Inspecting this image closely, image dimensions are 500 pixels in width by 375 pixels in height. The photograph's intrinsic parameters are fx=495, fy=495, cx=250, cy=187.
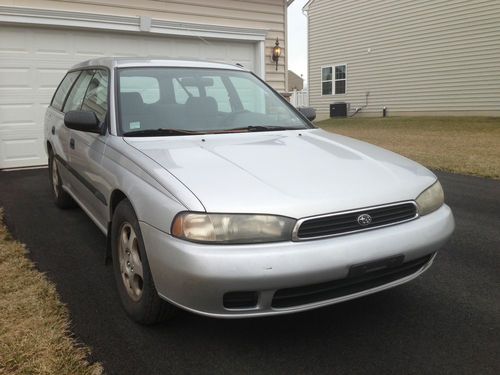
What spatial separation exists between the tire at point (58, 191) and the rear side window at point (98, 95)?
4.19ft

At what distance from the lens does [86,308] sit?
3.06 metres

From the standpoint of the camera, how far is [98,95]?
3.95m

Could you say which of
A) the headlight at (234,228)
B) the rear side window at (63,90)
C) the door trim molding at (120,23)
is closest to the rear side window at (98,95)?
the rear side window at (63,90)

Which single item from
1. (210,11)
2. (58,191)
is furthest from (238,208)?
(210,11)

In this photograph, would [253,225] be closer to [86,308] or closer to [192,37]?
[86,308]

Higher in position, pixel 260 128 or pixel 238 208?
pixel 260 128

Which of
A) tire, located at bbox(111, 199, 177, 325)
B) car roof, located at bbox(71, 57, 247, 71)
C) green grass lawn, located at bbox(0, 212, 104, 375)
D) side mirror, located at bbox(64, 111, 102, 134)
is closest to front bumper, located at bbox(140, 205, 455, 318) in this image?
tire, located at bbox(111, 199, 177, 325)

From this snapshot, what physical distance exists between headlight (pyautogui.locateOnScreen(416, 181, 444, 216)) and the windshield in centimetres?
130

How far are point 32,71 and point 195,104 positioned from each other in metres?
5.46

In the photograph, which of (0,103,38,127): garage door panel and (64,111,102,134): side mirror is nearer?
(64,111,102,134): side mirror

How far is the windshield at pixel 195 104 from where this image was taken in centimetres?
348

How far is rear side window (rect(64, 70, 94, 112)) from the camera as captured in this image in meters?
4.45

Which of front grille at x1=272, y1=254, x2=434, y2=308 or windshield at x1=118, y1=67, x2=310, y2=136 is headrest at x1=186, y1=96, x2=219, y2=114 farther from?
front grille at x1=272, y1=254, x2=434, y2=308

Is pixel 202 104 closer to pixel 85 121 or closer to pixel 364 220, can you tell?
pixel 85 121
